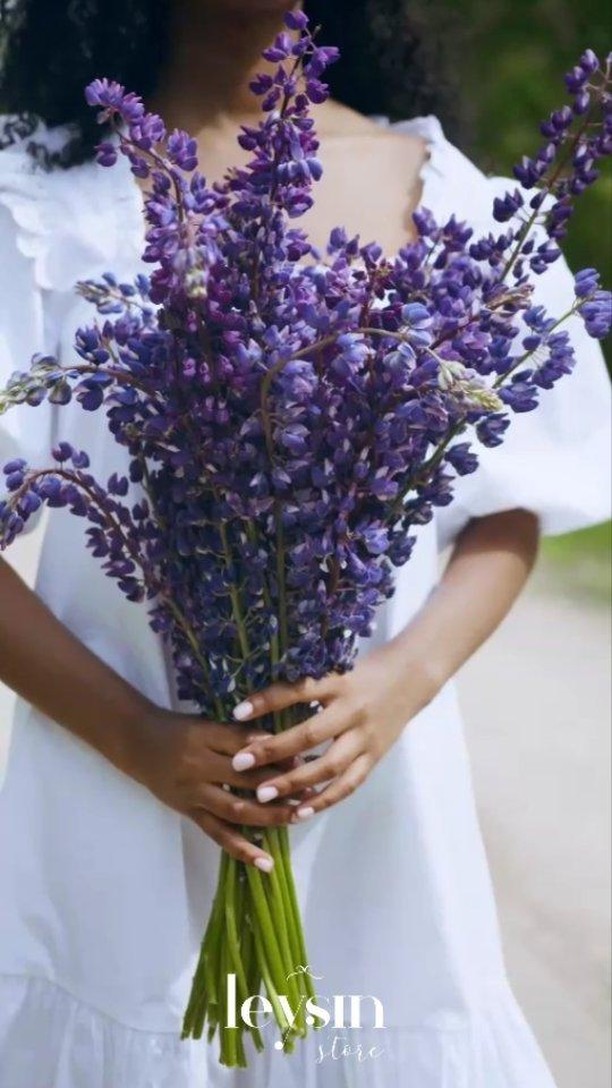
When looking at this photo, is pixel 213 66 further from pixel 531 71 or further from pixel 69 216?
pixel 531 71

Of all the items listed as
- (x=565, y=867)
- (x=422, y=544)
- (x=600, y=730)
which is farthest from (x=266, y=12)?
(x=600, y=730)

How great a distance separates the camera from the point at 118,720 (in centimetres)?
135

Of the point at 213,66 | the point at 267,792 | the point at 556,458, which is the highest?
the point at 213,66

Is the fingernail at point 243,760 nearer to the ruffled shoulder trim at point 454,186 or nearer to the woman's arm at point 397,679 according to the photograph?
the woman's arm at point 397,679

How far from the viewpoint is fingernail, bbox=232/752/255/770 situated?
124 cm

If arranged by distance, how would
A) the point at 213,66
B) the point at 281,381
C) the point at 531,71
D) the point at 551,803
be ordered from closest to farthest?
the point at 281,381 < the point at 213,66 < the point at 551,803 < the point at 531,71

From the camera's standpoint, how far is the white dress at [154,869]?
1.41m

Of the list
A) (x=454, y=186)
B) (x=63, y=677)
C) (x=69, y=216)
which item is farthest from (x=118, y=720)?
(x=454, y=186)

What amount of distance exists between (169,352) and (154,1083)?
0.65m

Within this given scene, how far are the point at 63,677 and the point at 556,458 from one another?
0.46 m

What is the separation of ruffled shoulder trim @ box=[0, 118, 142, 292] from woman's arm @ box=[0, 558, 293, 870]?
0.25m

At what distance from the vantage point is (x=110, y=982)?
1427 mm

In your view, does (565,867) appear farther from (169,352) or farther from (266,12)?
(169,352)

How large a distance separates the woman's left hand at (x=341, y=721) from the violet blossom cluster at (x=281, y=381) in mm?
36
